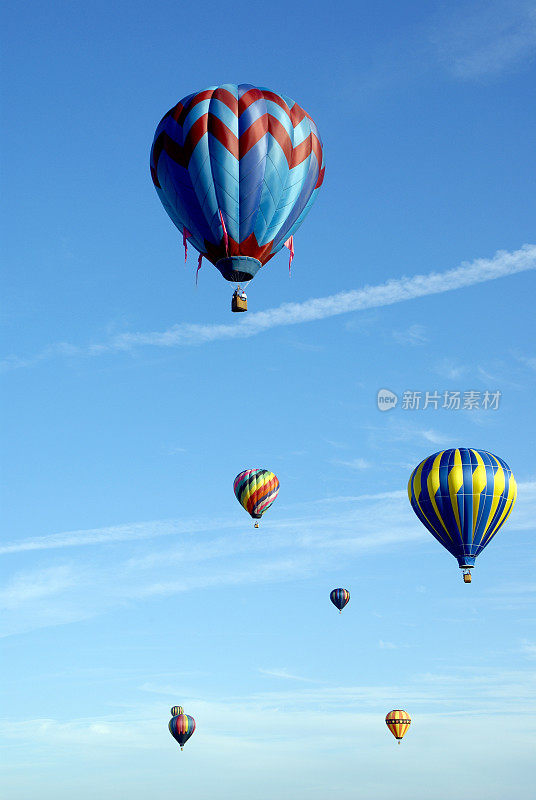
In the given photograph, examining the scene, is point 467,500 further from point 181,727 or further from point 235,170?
point 181,727

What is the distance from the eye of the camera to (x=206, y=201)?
4334 centimetres

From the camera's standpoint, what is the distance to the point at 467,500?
188ft

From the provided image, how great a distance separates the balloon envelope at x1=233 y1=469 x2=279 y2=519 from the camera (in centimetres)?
7465

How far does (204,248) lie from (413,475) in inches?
868

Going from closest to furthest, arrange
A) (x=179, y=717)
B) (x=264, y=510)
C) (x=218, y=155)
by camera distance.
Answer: (x=218, y=155) < (x=264, y=510) < (x=179, y=717)

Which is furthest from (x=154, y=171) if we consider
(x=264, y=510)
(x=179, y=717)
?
(x=179, y=717)

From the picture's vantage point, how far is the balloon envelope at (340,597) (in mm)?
79375

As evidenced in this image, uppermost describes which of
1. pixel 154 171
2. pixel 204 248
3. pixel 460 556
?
pixel 154 171

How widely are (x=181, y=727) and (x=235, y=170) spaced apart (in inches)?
2182

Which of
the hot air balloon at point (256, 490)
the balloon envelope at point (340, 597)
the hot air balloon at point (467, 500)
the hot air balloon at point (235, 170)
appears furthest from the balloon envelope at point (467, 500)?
the balloon envelope at point (340, 597)

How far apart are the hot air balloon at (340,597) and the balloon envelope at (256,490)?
968cm

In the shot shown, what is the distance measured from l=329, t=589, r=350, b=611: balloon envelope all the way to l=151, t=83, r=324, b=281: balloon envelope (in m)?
40.4

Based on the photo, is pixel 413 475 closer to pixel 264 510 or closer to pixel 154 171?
pixel 264 510

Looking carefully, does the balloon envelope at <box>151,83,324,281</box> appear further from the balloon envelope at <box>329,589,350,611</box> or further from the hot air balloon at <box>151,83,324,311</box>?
the balloon envelope at <box>329,589,350,611</box>
